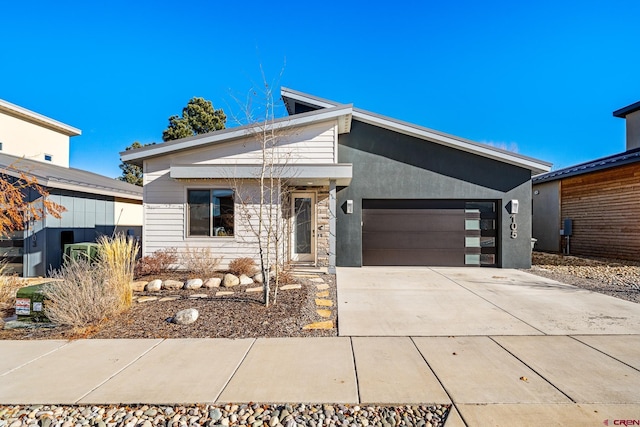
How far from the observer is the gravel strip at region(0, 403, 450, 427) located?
105 inches

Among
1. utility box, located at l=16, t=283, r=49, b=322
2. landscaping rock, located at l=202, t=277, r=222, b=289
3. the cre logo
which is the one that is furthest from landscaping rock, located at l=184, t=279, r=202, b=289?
the cre logo

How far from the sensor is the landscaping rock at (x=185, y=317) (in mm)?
4918

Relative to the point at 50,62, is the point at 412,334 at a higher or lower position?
lower

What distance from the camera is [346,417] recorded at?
2.73 m

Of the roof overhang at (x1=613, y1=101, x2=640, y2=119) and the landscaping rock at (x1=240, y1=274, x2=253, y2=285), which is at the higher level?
the roof overhang at (x1=613, y1=101, x2=640, y2=119)

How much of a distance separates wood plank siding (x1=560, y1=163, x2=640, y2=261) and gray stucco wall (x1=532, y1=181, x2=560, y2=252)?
432 millimetres

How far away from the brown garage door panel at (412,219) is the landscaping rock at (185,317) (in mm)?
6467

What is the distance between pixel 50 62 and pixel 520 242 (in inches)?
781

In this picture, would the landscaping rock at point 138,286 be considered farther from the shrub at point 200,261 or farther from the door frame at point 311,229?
the door frame at point 311,229

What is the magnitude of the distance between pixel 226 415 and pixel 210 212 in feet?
23.4

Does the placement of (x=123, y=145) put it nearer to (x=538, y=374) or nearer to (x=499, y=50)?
(x=499, y=50)

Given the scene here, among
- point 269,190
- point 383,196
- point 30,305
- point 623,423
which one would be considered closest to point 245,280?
point 269,190

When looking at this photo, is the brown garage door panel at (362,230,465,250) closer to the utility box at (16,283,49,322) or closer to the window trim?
the window trim

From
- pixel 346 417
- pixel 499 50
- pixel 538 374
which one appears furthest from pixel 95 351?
pixel 499 50
